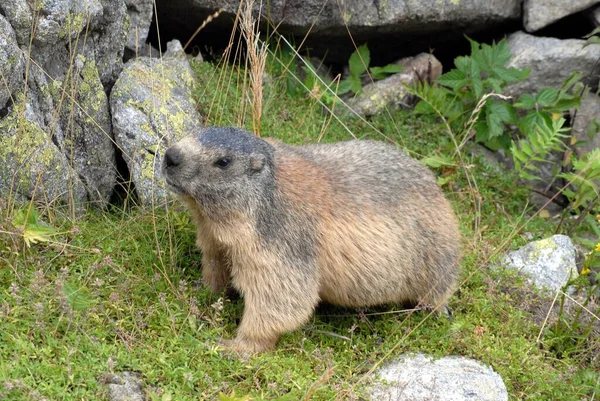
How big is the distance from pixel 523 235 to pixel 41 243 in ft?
14.8

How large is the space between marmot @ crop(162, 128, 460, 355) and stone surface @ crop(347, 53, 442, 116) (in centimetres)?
226

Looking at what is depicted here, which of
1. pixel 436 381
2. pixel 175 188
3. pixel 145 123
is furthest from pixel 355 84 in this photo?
pixel 436 381

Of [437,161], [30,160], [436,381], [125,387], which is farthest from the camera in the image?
[437,161]

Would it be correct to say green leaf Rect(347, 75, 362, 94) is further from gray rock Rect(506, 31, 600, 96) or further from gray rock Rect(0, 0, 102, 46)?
gray rock Rect(0, 0, 102, 46)

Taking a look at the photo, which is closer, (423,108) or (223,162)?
(223,162)

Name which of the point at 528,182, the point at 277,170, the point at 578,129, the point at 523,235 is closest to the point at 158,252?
the point at 277,170

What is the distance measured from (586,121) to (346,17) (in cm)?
289

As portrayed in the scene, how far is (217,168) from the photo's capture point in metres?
5.07

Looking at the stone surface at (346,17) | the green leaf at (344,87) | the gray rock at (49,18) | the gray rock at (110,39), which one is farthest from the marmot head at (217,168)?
the green leaf at (344,87)

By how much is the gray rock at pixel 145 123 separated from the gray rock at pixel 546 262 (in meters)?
3.19

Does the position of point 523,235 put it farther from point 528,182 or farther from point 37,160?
point 37,160

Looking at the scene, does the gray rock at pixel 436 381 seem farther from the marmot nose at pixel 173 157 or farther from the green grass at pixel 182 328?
the marmot nose at pixel 173 157

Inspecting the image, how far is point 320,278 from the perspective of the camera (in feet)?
17.9

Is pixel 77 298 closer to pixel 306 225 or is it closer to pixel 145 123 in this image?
pixel 306 225
